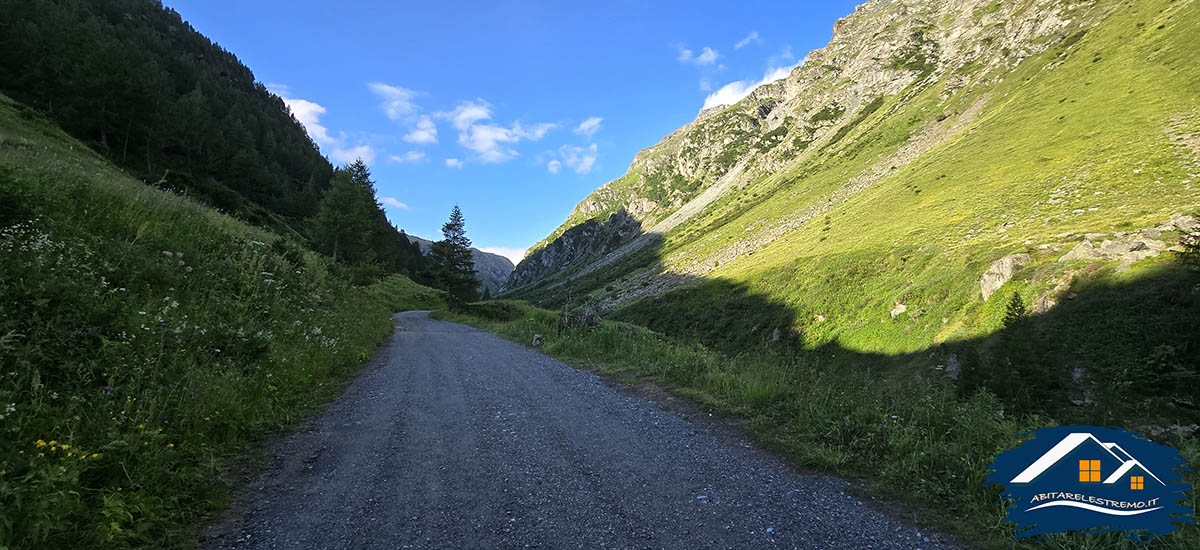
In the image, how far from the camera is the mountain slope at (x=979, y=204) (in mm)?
21828

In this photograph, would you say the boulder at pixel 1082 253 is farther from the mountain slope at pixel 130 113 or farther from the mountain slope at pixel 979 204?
the mountain slope at pixel 130 113

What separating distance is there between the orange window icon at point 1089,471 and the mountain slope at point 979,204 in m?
17.2

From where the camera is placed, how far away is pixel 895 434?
5.20 m

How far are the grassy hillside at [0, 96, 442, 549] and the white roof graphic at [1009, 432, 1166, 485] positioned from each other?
7.38 meters

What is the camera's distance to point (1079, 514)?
3412 millimetres

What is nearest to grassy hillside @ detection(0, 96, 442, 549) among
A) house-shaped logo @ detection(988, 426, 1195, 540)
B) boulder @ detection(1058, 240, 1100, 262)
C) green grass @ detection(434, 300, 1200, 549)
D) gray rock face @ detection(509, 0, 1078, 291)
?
green grass @ detection(434, 300, 1200, 549)

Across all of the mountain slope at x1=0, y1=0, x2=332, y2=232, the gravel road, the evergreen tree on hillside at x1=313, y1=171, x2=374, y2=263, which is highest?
the mountain slope at x1=0, y1=0, x2=332, y2=232

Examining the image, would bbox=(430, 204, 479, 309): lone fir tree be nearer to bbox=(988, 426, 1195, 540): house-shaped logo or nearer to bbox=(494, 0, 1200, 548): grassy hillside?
bbox=(494, 0, 1200, 548): grassy hillside

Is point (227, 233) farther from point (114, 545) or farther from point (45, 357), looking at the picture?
point (114, 545)

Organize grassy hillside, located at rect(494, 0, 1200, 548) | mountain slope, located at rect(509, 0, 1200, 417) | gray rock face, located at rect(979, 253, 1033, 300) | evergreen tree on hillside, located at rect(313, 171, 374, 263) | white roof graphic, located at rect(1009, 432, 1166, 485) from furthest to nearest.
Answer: evergreen tree on hillside, located at rect(313, 171, 374, 263) < mountain slope, located at rect(509, 0, 1200, 417) < gray rock face, located at rect(979, 253, 1033, 300) < grassy hillside, located at rect(494, 0, 1200, 548) < white roof graphic, located at rect(1009, 432, 1166, 485)

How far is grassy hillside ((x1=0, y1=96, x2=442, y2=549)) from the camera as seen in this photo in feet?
10.4

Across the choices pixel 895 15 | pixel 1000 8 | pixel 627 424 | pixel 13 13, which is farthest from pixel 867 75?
pixel 13 13

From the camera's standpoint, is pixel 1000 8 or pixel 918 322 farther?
pixel 1000 8

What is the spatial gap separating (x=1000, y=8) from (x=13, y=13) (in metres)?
184
